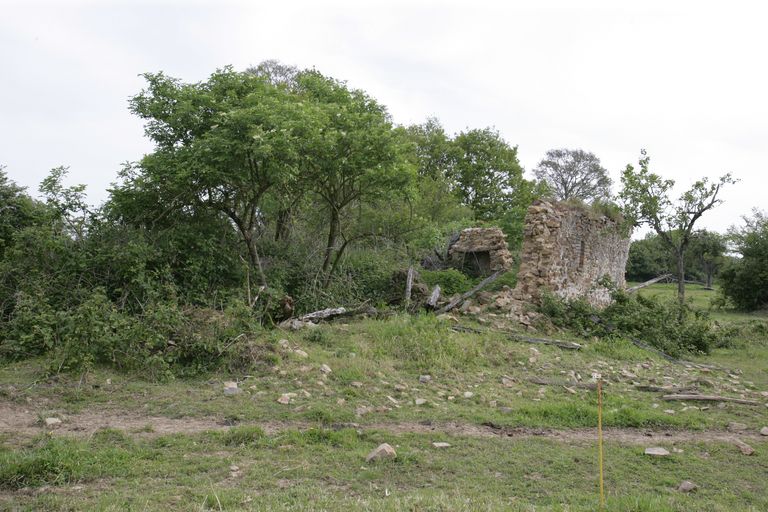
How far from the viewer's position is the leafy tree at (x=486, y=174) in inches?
1367

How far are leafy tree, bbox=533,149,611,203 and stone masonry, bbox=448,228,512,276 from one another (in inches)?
1189

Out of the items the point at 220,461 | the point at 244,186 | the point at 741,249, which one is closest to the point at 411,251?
the point at 244,186

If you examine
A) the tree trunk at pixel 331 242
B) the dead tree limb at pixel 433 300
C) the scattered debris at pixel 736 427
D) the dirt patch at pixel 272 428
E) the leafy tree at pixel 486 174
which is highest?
the leafy tree at pixel 486 174

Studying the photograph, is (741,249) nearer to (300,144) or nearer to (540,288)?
(540,288)

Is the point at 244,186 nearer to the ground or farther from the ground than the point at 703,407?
farther from the ground

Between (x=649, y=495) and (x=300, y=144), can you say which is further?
(x=300, y=144)

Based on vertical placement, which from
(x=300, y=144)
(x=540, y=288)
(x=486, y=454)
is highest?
(x=300, y=144)

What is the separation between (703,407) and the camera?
7789mm

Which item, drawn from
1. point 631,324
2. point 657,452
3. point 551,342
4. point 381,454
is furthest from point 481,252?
point 381,454

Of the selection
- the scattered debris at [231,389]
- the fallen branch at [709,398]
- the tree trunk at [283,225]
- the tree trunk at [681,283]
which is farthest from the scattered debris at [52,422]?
the tree trunk at [681,283]

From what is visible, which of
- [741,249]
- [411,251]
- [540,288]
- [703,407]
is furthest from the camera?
[741,249]

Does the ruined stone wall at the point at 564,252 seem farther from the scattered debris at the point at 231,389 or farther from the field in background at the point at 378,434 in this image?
the scattered debris at the point at 231,389

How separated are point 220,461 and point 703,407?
621cm

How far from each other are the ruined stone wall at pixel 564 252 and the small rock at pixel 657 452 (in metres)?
7.76
